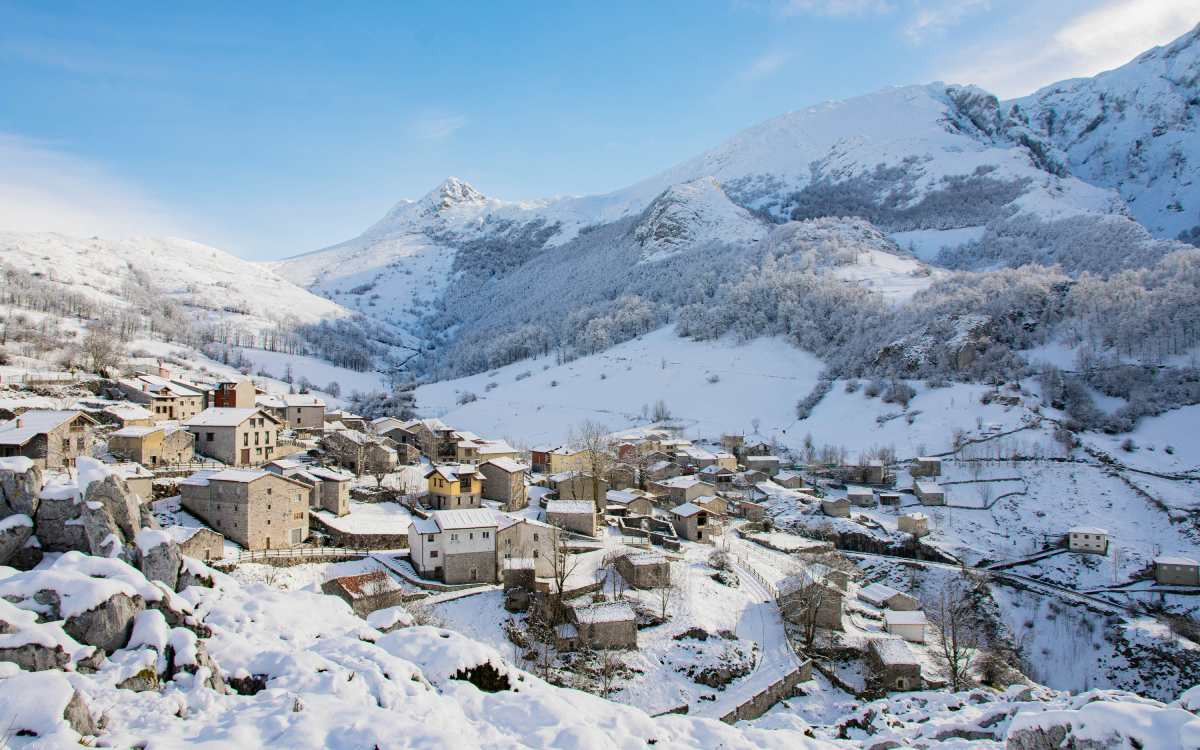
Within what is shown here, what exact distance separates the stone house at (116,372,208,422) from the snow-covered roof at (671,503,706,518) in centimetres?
3667

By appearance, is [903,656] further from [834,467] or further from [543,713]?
[834,467]

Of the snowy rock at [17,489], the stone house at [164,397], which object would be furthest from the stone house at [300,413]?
the snowy rock at [17,489]

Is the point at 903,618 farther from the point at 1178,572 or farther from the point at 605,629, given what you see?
the point at 1178,572

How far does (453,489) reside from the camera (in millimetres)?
41688

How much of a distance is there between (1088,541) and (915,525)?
36.9ft

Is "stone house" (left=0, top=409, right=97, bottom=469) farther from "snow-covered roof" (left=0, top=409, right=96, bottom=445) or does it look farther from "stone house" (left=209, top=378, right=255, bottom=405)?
"stone house" (left=209, top=378, right=255, bottom=405)

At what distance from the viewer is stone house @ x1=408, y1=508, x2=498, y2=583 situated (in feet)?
108

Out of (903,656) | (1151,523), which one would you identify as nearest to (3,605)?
(903,656)

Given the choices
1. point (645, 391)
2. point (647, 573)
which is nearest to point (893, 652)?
point (647, 573)

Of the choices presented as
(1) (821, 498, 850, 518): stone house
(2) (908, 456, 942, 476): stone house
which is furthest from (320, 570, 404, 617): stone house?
(2) (908, 456, 942, 476): stone house

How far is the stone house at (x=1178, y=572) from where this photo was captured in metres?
45.5

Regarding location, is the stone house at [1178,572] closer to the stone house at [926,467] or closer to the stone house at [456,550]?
the stone house at [926,467]

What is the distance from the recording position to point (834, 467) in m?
71.7

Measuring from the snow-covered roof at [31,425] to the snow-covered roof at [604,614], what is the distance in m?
27.6
